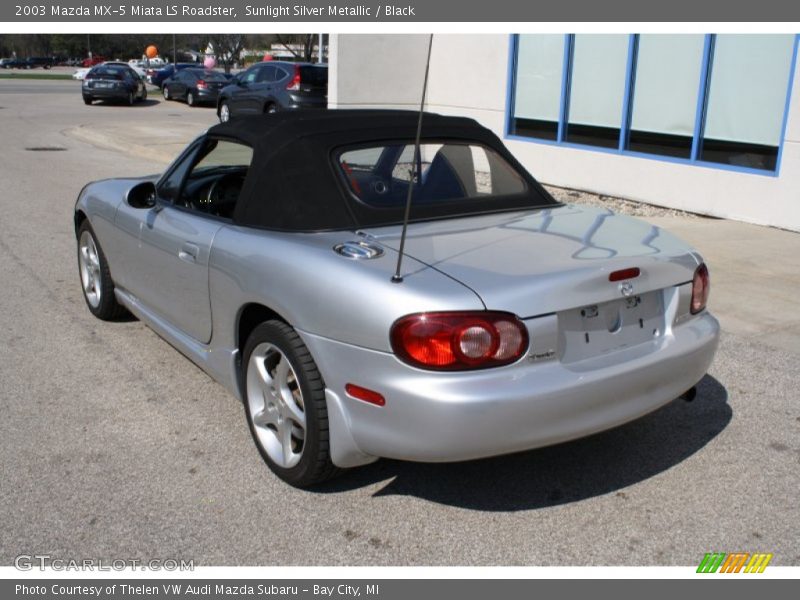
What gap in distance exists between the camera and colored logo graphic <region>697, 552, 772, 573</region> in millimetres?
3094

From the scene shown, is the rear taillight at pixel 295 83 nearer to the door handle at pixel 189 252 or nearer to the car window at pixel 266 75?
the car window at pixel 266 75

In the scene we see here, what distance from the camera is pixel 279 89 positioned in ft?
67.5

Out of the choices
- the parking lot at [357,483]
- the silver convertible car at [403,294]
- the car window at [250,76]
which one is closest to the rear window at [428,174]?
the silver convertible car at [403,294]

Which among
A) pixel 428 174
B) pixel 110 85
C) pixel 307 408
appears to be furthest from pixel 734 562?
pixel 110 85

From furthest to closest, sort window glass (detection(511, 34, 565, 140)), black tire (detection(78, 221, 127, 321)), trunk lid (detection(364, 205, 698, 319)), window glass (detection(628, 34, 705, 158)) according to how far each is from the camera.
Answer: window glass (detection(511, 34, 565, 140)) < window glass (detection(628, 34, 705, 158)) < black tire (detection(78, 221, 127, 321)) < trunk lid (detection(364, 205, 698, 319))

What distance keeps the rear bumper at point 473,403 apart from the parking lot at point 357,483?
369mm

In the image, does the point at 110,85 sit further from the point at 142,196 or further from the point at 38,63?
the point at 38,63

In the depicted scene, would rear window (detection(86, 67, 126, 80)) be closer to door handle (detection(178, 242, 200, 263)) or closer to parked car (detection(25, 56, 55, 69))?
door handle (detection(178, 242, 200, 263))

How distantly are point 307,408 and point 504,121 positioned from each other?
1128 centimetres

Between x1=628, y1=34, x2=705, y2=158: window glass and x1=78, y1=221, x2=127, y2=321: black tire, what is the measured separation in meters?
7.77

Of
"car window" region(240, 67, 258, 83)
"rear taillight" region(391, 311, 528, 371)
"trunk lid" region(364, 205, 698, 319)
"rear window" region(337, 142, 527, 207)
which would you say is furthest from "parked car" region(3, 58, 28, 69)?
"rear taillight" region(391, 311, 528, 371)
